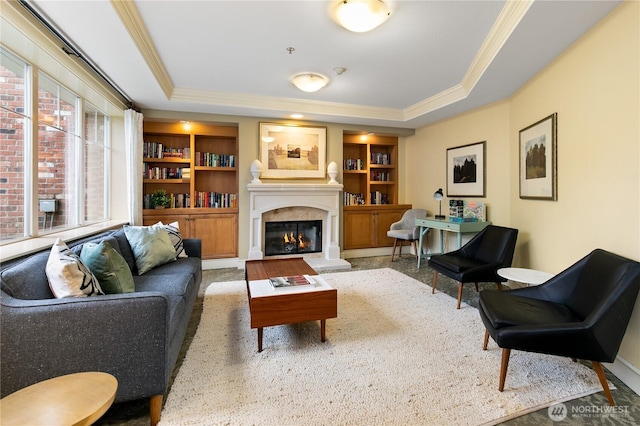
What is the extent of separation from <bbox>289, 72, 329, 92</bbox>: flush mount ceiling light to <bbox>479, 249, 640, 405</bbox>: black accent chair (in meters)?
2.77

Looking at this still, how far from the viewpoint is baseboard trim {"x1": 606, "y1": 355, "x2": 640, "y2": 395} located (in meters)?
1.79

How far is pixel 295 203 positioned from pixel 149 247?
8.07 ft

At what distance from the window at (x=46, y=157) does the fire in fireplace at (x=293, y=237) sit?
7.96 ft

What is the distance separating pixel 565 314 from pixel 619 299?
0.39m

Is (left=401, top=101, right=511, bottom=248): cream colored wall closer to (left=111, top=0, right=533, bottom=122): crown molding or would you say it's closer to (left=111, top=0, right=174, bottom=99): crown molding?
(left=111, top=0, right=533, bottom=122): crown molding

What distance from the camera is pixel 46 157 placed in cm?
265

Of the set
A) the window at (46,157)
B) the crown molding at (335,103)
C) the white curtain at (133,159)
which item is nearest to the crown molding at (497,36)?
the crown molding at (335,103)

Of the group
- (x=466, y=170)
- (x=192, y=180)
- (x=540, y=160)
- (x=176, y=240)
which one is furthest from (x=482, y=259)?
(x=192, y=180)

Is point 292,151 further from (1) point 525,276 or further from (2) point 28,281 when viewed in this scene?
(2) point 28,281

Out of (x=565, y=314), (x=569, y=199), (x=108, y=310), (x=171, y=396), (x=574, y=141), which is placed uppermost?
(x=574, y=141)

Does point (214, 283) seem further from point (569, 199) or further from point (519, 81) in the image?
point (519, 81)

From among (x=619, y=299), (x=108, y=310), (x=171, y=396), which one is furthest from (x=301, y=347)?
(x=619, y=299)

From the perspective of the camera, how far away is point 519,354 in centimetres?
221

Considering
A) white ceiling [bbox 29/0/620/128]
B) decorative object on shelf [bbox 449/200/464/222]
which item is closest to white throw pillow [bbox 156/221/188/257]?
white ceiling [bbox 29/0/620/128]
